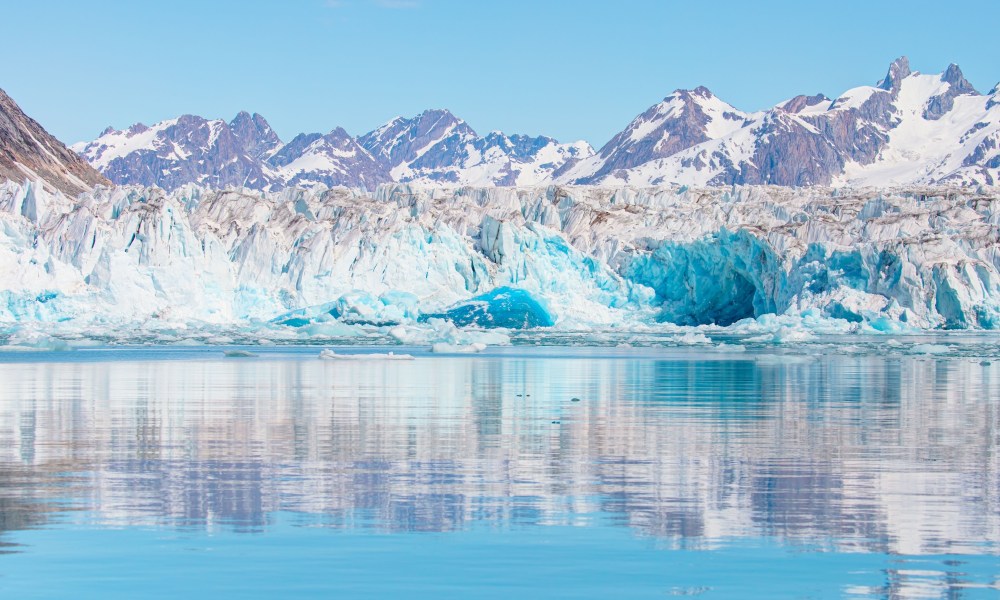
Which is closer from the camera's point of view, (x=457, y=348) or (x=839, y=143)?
(x=457, y=348)

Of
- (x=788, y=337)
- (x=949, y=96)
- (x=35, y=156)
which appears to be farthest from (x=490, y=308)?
(x=949, y=96)

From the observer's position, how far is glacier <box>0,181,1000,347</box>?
101ft

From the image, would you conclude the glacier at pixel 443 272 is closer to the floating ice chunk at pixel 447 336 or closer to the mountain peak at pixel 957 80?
the floating ice chunk at pixel 447 336

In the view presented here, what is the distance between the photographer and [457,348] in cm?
2577

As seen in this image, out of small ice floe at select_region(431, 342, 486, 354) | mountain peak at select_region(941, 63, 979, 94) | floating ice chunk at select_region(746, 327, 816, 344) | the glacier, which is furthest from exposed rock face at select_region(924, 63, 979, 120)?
small ice floe at select_region(431, 342, 486, 354)

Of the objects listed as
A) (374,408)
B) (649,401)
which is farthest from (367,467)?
(649,401)

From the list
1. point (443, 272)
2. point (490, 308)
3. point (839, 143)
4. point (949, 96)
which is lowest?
point (490, 308)

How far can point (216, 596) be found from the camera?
13.3ft

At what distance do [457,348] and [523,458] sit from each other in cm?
1840

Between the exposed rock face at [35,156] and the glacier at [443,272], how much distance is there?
60.6 metres

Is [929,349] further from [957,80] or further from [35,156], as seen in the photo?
[957,80]

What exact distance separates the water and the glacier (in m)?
18.2

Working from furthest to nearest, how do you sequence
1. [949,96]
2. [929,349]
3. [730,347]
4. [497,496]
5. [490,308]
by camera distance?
1. [949,96]
2. [490,308]
3. [730,347]
4. [929,349]
5. [497,496]

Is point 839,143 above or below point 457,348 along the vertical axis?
above
